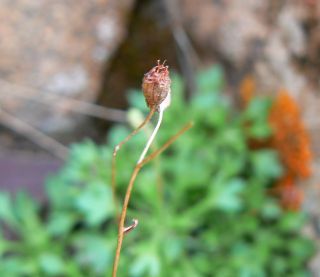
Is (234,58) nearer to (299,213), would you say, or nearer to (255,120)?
(255,120)

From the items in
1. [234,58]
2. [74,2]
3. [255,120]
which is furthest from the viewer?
[74,2]

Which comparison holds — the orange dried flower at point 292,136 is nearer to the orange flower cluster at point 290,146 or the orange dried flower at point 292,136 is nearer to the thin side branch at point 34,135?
the orange flower cluster at point 290,146

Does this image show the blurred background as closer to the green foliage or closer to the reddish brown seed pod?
the green foliage

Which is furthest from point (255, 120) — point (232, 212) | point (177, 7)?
point (177, 7)

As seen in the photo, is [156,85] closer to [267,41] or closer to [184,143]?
[184,143]

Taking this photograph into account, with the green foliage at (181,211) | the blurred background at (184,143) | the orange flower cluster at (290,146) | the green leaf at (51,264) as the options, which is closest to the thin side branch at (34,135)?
the blurred background at (184,143)

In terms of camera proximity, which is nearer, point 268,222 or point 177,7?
point 268,222
